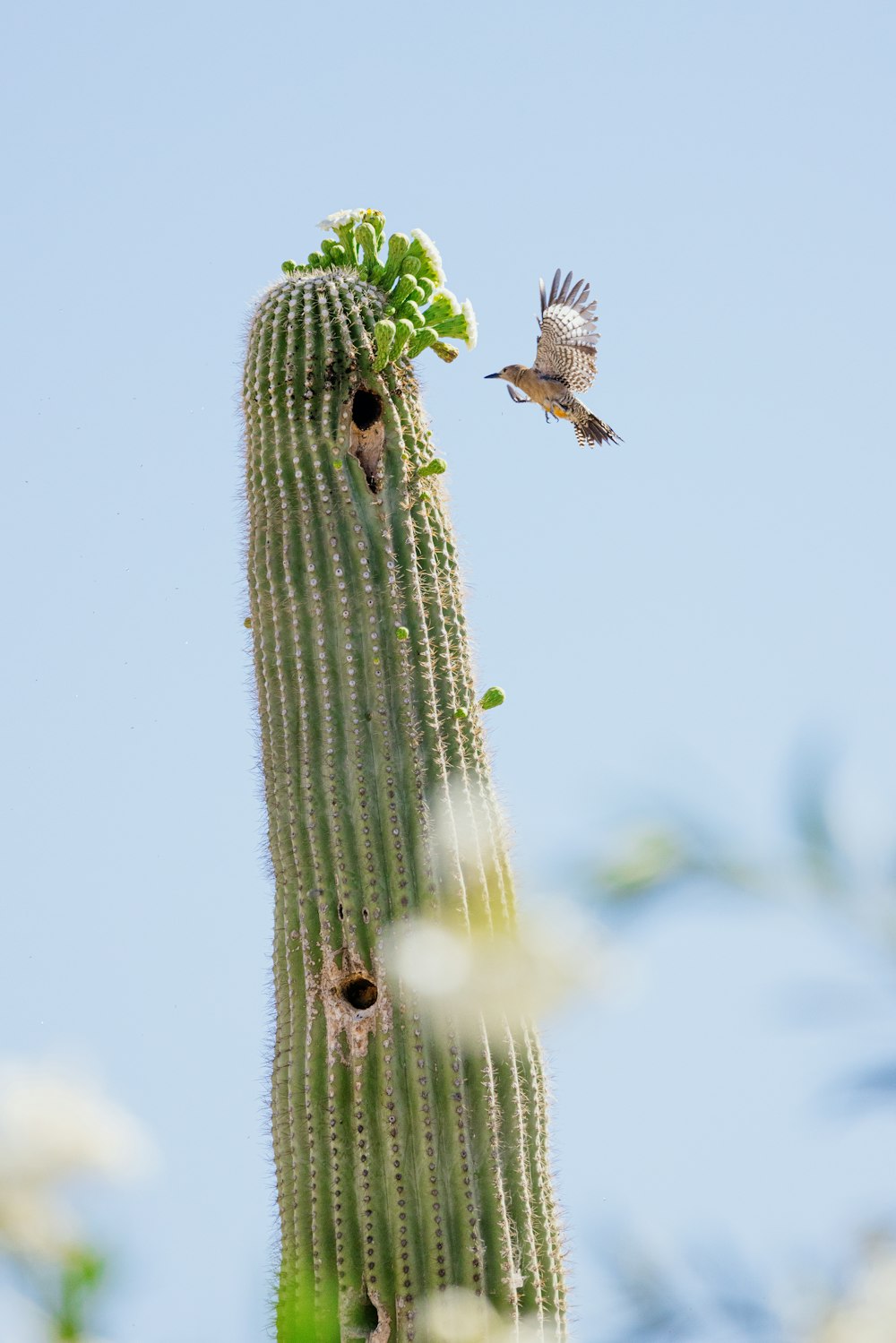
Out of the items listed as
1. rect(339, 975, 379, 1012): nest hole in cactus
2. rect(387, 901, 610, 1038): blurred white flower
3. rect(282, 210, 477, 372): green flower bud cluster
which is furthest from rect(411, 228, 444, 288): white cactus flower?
rect(387, 901, 610, 1038): blurred white flower

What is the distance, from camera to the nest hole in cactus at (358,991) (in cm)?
557

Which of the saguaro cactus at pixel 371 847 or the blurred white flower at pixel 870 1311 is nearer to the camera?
the blurred white flower at pixel 870 1311

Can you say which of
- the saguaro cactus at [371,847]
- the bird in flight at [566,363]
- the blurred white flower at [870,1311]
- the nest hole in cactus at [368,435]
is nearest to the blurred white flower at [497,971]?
the blurred white flower at [870,1311]

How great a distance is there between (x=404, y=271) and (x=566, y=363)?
84 cm

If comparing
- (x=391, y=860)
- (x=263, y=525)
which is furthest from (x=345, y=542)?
(x=391, y=860)

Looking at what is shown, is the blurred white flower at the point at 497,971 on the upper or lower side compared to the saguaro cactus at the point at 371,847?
lower

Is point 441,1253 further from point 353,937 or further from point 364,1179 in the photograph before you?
point 353,937

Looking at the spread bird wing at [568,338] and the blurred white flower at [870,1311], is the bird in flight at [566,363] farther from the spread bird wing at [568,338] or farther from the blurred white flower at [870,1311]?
the blurred white flower at [870,1311]

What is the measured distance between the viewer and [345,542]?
6062 mm

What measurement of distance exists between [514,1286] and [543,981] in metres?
4.42

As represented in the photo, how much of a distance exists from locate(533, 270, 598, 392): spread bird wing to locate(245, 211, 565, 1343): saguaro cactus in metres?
0.82

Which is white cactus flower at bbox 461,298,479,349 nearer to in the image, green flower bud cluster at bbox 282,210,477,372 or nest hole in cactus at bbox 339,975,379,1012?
green flower bud cluster at bbox 282,210,477,372

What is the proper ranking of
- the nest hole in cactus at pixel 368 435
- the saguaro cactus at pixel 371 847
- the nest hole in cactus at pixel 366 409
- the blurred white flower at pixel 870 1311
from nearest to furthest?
the blurred white flower at pixel 870 1311
the saguaro cactus at pixel 371 847
the nest hole in cactus at pixel 368 435
the nest hole in cactus at pixel 366 409

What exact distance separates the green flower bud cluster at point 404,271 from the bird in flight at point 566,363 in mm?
393
